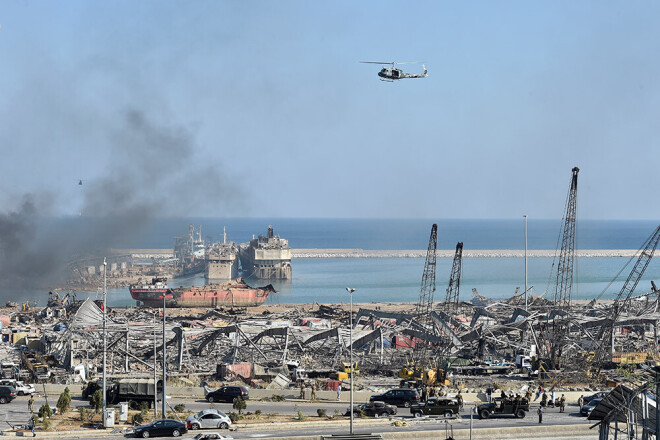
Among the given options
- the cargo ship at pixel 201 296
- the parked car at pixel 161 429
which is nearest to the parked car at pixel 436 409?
the parked car at pixel 161 429

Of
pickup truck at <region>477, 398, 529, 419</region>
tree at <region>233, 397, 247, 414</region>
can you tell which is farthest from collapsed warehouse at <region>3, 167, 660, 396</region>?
pickup truck at <region>477, 398, 529, 419</region>

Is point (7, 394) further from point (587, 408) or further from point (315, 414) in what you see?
point (587, 408)

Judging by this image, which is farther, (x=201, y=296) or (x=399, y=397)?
(x=201, y=296)

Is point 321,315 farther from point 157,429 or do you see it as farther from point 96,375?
point 157,429

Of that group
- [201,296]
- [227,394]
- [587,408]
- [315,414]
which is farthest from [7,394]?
[201,296]

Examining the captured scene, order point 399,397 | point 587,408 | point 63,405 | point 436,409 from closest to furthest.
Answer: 1. point 63,405
2. point 436,409
3. point 587,408
4. point 399,397

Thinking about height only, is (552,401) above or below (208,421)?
below
